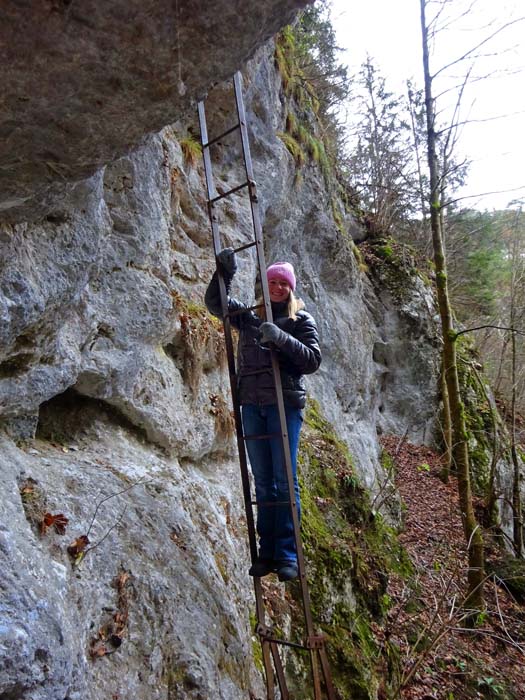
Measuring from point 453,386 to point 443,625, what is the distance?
14.2ft

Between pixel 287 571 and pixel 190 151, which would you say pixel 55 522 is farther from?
pixel 190 151

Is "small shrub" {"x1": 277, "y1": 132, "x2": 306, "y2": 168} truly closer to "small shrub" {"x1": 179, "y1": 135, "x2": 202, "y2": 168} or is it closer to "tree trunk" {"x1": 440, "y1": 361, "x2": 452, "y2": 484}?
"small shrub" {"x1": 179, "y1": 135, "x2": 202, "y2": 168}

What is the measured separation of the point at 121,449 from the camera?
410 centimetres

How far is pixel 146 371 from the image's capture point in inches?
180

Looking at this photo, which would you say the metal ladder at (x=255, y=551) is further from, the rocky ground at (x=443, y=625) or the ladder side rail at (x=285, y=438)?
the rocky ground at (x=443, y=625)

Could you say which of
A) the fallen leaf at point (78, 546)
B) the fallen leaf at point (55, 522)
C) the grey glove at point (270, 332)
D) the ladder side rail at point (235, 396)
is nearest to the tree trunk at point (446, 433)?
the ladder side rail at point (235, 396)

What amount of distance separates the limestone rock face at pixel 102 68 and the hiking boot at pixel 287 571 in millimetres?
3017

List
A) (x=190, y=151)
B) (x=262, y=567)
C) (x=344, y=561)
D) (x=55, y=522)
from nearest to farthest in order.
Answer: (x=55, y=522), (x=262, y=567), (x=344, y=561), (x=190, y=151)

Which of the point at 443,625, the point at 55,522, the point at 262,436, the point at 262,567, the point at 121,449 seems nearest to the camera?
the point at 55,522

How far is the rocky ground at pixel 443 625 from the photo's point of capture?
593 centimetres

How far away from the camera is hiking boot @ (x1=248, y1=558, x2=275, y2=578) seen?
12.3 feet

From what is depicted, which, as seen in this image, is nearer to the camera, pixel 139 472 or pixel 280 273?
pixel 139 472

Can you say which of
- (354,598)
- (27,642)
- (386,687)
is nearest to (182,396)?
(27,642)

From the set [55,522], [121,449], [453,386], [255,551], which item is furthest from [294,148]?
[55,522]
